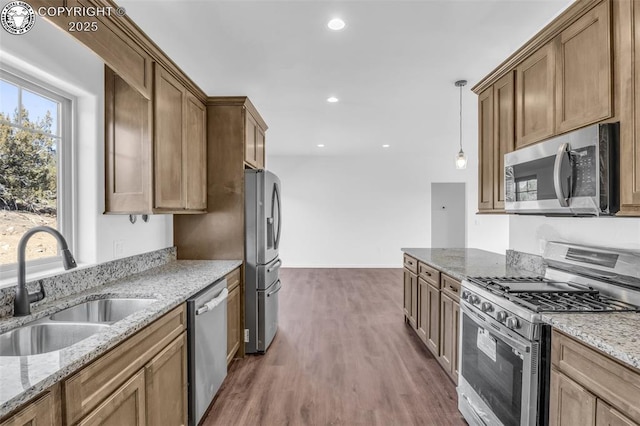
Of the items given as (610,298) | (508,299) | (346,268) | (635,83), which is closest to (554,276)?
(610,298)

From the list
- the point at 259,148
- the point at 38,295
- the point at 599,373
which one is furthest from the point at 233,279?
the point at 599,373

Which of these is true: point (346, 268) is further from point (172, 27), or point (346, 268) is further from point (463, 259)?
point (172, 27)

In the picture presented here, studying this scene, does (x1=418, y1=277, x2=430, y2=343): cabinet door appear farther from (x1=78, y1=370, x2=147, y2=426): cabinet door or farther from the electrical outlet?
the electrical outlet

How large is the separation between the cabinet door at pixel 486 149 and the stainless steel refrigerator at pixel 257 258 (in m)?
1.93

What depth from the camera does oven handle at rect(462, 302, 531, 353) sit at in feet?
4.89

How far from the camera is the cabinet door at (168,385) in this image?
58.9 inches

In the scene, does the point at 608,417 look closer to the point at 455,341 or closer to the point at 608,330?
the point at 608,330

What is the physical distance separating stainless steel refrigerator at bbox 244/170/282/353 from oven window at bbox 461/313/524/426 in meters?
1.77

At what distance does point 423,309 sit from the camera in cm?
316

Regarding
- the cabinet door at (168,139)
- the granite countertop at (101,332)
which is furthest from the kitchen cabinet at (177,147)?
the granite countertop at (101,332)

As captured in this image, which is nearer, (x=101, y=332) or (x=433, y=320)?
(x=101, y=332)

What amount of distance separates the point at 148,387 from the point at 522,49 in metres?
2.92

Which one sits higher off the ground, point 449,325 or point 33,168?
point 33,168

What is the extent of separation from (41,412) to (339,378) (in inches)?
84.3
